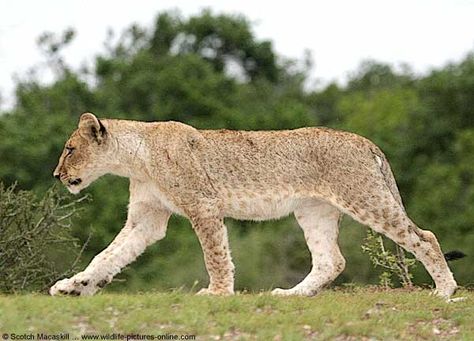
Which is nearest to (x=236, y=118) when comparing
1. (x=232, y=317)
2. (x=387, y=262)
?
(x=387, y=262)

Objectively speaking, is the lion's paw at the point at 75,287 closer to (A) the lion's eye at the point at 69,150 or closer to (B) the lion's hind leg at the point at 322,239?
(A) the lion's eye at the point at 69,150

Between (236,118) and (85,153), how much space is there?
29912 millimetres

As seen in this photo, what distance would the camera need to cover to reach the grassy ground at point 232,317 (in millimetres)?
9898

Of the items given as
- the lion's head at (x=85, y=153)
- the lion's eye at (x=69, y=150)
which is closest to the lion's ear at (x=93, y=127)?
the lion's head at (x=85, y=153)

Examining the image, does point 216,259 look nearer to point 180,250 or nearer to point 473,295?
point 473,295

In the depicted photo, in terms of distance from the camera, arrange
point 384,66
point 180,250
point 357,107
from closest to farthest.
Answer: point 180,250 → point 357,107 → point 384,66

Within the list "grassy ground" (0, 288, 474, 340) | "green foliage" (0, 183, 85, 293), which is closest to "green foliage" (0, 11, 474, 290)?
"green foliage" (0, 183, 85, 293)

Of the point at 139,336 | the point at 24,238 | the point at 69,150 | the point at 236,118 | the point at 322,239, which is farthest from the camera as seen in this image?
the point at 236,118

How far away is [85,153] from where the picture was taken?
13.1 metres

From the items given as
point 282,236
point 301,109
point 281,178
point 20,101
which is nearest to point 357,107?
point 301,109

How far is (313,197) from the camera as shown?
12891 millimetres

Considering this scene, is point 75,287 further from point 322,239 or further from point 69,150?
point 322,239

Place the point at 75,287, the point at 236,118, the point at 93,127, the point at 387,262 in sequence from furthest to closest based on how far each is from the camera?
the point at 236,118
the point at 387,262
the point at 93,127
the point at 75,287

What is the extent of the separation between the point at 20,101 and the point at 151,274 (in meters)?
14.6
